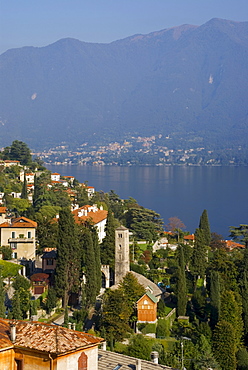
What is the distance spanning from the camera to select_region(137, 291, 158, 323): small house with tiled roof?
2888cm

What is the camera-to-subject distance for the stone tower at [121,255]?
3238 centimetres

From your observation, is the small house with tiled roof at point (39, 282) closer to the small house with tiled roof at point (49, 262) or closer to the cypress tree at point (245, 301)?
the small house with tiled roof at point (49, 262)

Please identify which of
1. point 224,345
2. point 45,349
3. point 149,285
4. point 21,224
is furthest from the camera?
point 21,224

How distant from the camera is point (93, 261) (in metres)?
30.1

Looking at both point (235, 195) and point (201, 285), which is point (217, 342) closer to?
point (201, 285)

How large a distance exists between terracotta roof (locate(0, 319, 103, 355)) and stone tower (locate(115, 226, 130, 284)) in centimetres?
2169

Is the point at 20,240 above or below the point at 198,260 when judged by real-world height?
above

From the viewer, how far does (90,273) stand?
97.8 ft

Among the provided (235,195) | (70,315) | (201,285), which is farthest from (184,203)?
(70,315)

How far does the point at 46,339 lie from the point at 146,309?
763 inches

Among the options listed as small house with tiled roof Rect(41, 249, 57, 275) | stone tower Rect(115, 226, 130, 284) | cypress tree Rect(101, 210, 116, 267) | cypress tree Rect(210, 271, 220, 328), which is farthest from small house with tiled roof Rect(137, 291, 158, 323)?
small house with tiled roof Rect(41, 249, 57, 275)

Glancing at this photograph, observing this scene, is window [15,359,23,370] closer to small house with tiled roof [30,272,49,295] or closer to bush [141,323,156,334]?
bush [141,323,156,334]

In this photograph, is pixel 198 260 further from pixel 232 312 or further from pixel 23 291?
pixel 23 291

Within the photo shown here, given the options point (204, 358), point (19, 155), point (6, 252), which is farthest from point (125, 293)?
point (19, 155)
